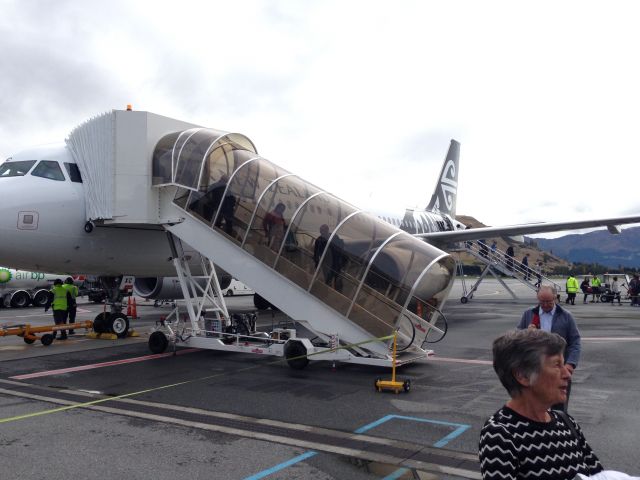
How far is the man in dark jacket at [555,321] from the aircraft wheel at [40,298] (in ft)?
86.7

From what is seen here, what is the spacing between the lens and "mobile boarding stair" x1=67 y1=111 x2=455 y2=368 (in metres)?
8.80

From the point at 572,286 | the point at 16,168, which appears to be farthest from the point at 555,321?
the point at 572,286

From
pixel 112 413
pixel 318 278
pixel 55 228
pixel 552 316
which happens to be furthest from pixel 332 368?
pixel 55 228

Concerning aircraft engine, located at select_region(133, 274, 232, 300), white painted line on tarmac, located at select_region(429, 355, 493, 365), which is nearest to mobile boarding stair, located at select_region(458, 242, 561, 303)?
aircraft engine, located at select_region(133, 274, 232, 300)

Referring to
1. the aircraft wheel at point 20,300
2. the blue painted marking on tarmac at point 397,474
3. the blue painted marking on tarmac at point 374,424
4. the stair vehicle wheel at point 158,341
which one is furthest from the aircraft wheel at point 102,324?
the aircraft wheel at point 20,300

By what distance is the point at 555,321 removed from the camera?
5.09m

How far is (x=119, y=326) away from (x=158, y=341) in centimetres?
338

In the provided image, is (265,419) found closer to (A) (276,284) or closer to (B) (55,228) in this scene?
(A) (276,284)

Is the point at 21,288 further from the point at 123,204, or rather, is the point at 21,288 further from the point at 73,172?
the point at 123,204

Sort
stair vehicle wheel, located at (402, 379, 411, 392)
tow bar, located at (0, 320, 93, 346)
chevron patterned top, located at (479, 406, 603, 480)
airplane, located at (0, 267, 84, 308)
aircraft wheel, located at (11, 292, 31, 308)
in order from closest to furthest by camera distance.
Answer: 1. chevron patterned top, located at (479, 406, 603, 480)
2. stair vehicle wheel, located at (402, 379, 411, 392)
3. tow bar, located at (0, 320, 93, 346)
4. airplane, located at (0, 267, 84, 308)
5. aircraft wheel, located at (11, 292, 31, 308)

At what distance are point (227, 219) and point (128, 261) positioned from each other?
3.38 m

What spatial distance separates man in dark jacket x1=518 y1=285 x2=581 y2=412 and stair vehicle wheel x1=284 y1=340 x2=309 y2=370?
177 inches

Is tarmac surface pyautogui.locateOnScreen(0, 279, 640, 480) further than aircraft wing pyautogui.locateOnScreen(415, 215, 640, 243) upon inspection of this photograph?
No

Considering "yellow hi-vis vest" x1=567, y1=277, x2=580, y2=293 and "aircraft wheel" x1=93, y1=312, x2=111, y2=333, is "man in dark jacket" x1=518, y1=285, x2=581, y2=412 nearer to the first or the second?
"aircraft wheel" x1=93, y1=312, x2=111, y2=333
